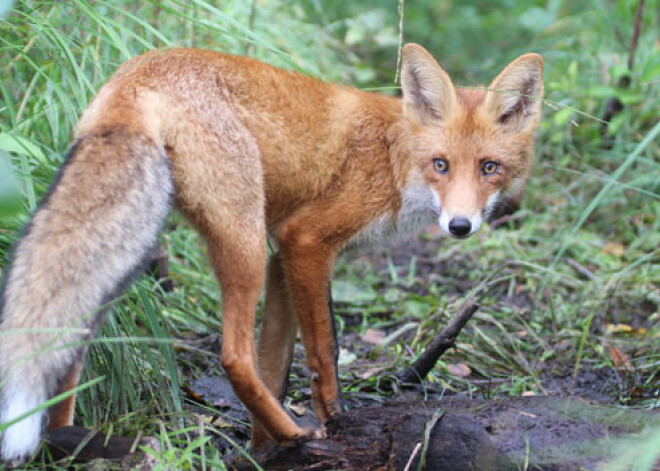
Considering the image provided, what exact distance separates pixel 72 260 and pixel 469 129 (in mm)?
2241

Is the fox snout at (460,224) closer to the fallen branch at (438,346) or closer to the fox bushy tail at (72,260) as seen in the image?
the fallen branch at (438,346)

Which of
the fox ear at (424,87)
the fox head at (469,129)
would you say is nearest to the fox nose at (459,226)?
the fox head at (469,129)

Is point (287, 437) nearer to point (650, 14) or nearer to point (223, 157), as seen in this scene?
point (223, 157)

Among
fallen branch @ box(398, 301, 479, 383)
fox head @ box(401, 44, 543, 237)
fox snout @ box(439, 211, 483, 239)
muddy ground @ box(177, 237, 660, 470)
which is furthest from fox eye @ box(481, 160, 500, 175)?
muddy ground @ box(177, 237, 660, 470)

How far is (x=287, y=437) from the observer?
2.89 metres

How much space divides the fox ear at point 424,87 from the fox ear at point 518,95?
0.23 m

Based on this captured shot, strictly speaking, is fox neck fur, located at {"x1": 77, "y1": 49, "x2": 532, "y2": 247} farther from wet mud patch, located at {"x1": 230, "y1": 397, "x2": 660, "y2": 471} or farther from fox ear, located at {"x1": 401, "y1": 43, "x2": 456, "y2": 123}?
wet mud patch, located at {"x1": 230, "y1": 397, "x2": 660, "y2": 471}

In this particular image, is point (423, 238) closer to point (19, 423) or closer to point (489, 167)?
point (489, 167)

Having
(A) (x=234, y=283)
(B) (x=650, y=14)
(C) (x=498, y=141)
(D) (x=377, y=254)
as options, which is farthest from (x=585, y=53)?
(A) (x=234, y=283)

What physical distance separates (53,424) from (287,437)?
881 millimetres

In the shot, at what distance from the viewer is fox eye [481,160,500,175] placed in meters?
3.77

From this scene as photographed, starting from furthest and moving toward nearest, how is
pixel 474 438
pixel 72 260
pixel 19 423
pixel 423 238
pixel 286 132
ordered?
pixel 423 238 < pixel 286 132 < pixel 474 438 < pixel 72 260 < pixel 19 423

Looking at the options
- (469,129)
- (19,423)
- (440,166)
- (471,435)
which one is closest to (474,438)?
(471,435)

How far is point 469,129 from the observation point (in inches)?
150
